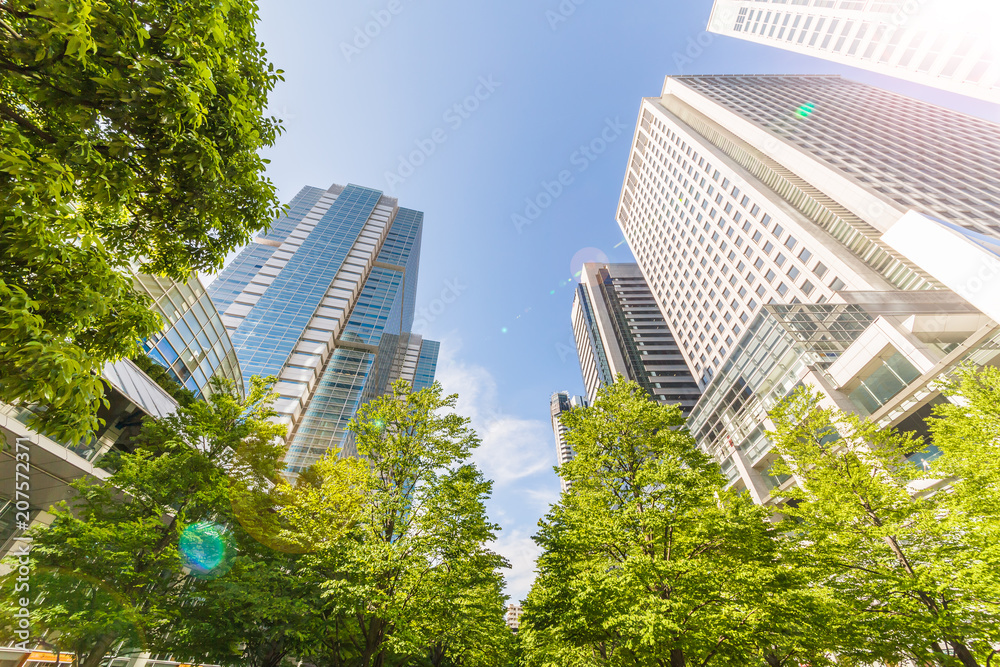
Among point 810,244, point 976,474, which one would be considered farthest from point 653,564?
point 810,244

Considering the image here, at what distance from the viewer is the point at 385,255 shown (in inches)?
3108

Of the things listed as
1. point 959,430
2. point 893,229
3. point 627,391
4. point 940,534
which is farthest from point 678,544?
point 893,229

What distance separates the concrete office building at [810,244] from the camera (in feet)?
81.3

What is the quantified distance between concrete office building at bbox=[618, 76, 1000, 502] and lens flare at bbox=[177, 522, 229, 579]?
34618 millimetres

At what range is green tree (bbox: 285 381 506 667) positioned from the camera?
885cm

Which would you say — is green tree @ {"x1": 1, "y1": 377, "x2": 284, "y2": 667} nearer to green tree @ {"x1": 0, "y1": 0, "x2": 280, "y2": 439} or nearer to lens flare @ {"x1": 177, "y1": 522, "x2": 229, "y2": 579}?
lens flare @ {"x1": 177, "y1": 522, "x2": 229, "y2": 579}

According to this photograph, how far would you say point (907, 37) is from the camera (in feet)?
117

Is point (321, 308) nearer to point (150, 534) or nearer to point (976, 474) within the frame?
point (150, 534)

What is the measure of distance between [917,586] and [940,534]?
205 centimetres

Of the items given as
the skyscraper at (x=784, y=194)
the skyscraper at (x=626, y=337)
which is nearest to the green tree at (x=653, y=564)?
the skyscraper at (x=784, y=194)

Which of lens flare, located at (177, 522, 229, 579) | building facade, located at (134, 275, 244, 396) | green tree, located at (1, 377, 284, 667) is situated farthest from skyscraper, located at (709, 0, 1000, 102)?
building facade, located at (134, 275, 244, 396)

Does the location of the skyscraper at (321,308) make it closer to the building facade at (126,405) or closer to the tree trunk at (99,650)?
the building facade at (126,405)

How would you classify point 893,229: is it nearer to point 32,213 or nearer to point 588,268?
point 32,213

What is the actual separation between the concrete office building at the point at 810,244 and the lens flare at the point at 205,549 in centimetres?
3462
